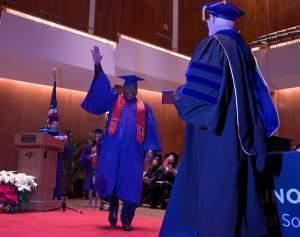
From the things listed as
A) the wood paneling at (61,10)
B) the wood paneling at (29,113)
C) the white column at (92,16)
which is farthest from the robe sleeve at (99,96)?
the wood paneling at (29,113)

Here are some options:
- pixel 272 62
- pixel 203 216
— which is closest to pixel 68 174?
pixel 272 62

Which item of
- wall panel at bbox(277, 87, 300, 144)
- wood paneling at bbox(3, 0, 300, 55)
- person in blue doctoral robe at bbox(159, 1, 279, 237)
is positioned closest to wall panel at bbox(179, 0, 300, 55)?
wood paneling at bbox(3, 0, 300, 55)

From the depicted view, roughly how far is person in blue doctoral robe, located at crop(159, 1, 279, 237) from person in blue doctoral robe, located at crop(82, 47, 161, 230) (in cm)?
204

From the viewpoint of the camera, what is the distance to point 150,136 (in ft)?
15.5

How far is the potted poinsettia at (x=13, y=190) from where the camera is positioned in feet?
20.2

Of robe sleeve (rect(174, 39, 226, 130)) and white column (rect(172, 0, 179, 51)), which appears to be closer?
robe sleeve (rect(174, 39, 226, 130))

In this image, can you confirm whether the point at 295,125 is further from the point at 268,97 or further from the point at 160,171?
the point at 268,97

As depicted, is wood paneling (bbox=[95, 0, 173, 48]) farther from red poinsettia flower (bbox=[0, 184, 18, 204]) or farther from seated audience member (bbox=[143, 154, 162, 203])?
red poinsettia flower (bbox=[0, 184, 18, 204])

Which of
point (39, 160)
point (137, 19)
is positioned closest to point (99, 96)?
point (39, 160)

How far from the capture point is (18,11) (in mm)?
9195

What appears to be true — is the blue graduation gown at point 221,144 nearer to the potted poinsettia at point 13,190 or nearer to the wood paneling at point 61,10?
the potted poinsettia at point 13,190

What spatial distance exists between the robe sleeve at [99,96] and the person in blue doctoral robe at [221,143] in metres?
2.23

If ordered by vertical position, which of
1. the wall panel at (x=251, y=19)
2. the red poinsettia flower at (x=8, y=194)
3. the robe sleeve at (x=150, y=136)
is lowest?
the red poinsettia flower at (x=8, y=194)

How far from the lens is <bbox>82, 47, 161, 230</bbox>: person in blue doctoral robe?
4.43m
